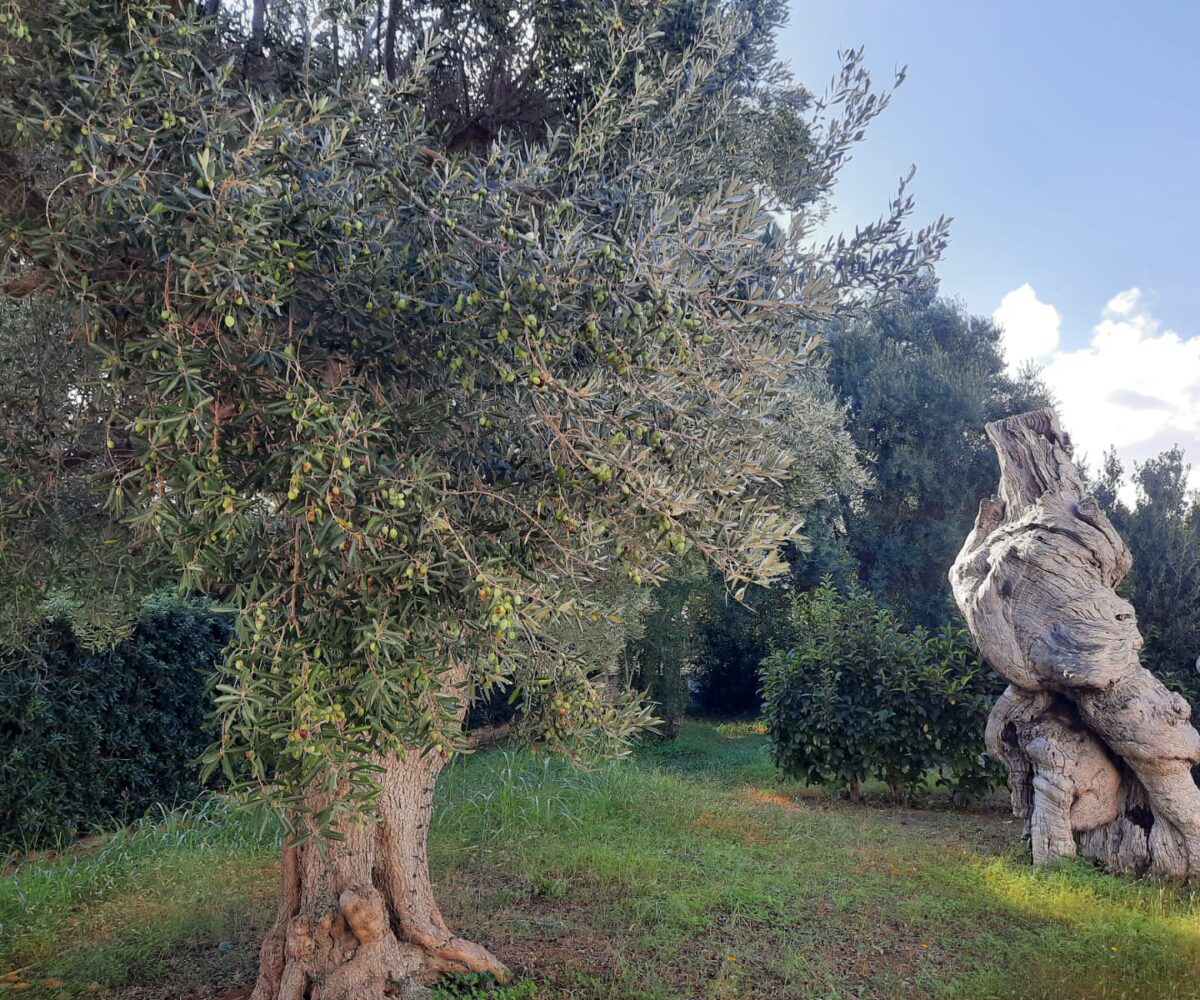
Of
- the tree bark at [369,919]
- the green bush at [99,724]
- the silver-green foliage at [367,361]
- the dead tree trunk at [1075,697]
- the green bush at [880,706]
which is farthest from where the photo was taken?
the green bush at [880,706]

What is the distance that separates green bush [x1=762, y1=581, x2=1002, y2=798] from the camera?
417 inches

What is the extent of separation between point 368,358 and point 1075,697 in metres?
6.94

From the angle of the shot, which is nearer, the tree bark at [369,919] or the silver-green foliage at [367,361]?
the silver-green foliage at [367,361]

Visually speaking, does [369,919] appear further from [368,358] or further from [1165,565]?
[1165,565]

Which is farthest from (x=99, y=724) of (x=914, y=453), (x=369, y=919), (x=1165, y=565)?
(x=914, y=453)

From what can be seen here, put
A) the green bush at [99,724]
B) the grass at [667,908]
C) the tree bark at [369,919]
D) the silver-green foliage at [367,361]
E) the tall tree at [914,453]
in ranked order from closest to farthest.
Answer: the silver-green foliage at [367,361] → the tree bark at [369,919] → the grass at [667,908] → the green bush at [99,724] → the tall tree at [914,453]

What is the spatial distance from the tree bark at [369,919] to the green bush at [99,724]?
3.26m

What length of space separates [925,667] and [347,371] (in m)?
9.13

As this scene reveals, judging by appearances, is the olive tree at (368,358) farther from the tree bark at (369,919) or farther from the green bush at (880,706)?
the green bush at (880,706)

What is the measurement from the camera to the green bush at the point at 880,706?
34.8ft

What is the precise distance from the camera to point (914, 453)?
69.7 feet

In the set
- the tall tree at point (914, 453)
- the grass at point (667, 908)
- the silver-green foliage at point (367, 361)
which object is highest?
the tall tree at point (914, 453)

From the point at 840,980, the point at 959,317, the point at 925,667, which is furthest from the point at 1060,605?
the point at 959,317

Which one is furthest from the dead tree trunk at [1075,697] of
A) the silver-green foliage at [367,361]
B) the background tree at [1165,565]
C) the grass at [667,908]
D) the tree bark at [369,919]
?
the tree bark at [369,919]
